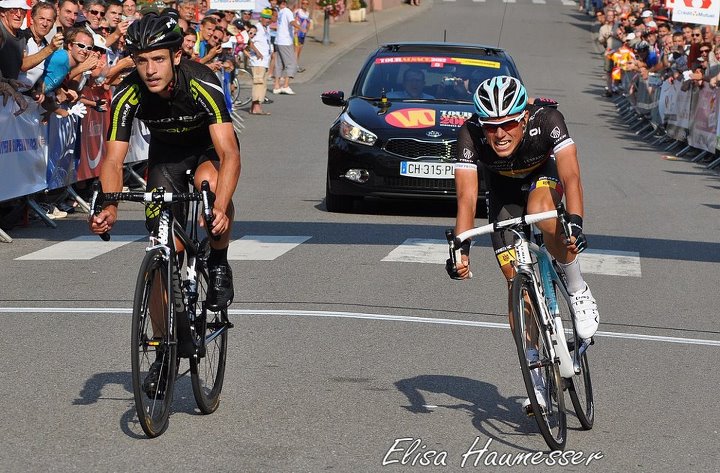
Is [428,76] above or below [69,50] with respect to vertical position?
below

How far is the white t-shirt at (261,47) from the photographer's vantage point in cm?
2939

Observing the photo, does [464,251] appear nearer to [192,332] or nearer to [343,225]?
[192,332]

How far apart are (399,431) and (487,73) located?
10.3 m

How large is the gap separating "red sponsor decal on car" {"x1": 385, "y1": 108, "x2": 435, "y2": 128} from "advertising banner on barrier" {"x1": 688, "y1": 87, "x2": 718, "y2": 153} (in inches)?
361

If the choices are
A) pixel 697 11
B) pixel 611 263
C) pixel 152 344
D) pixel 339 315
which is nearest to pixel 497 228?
pixel 152 344

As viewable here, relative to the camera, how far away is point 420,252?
12781mm

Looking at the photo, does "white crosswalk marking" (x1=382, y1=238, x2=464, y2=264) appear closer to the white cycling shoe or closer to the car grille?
the car grille

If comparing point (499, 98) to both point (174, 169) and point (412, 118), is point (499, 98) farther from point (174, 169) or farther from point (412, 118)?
point (412, 118)

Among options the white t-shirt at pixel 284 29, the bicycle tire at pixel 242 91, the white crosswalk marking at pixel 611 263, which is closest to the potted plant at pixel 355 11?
the bicycle tire at pixel 242 91

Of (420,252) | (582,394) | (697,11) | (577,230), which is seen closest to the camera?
(577,230)

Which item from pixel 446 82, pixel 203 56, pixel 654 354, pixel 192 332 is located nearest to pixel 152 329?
pixel 192 332

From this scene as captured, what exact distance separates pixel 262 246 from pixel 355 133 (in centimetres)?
268

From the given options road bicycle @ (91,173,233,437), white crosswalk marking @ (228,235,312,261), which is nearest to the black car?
white crosswalk marking @ (228,235,312,261)

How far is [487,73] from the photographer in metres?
16.4
